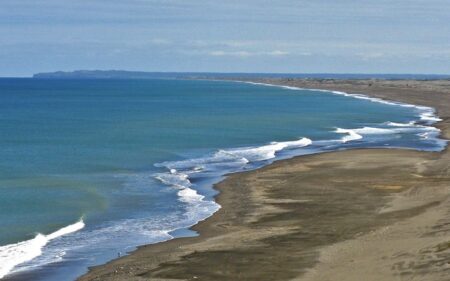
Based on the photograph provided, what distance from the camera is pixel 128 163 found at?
45719 mm

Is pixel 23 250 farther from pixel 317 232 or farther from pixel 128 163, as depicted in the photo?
pixel 128 163

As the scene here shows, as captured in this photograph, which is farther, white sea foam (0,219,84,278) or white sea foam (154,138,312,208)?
white sea foam (154,138,312,208)

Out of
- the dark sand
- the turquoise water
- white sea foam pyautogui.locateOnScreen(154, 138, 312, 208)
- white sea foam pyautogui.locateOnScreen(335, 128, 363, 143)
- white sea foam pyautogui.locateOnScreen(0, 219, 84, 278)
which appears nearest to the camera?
the dark sand

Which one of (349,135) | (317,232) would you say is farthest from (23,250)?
(349,135)

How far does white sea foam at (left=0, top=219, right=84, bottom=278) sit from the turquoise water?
51mm

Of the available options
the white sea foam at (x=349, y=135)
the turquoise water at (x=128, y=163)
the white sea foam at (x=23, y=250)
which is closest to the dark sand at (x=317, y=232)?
the turquoise water at (x=128, y=163)

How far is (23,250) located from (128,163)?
70.6ft

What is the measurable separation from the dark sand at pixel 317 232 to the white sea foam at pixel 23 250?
8.78 feet

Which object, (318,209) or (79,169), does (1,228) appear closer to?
(318,209)

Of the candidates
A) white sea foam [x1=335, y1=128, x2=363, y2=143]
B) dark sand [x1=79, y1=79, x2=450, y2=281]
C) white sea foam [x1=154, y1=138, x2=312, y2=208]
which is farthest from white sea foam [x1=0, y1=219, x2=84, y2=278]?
white sea foam [x1=335, y1=128, x2=363, y2=143]

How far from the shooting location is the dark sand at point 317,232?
20.2 m

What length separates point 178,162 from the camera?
151 feet

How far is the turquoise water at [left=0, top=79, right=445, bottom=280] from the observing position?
25.8 meters

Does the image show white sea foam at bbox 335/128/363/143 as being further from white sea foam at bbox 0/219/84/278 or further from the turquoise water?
white sea foam at bbox 0/219/84/278
